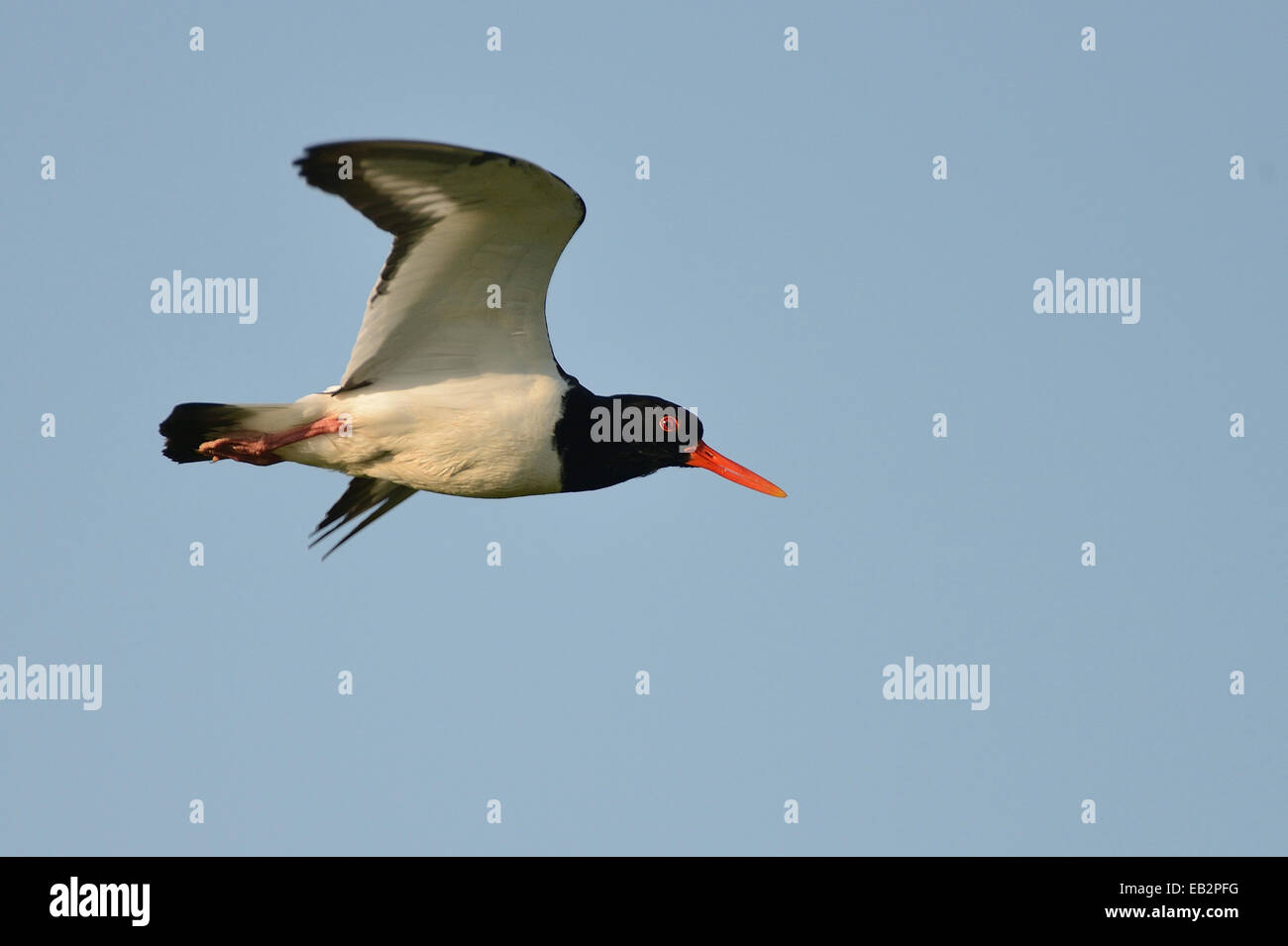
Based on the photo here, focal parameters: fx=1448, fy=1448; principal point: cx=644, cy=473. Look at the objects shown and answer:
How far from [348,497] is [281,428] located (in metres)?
1.49

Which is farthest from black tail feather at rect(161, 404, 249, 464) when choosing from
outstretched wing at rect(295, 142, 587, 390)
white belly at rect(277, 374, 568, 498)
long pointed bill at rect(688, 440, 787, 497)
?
long pointed bill at rect(688, 440, 787, 497)

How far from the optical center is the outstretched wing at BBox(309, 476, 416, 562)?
11.3 m

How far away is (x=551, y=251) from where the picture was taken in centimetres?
945

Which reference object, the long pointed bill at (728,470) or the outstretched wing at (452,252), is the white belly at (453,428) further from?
the long pointed bill at (728,470)

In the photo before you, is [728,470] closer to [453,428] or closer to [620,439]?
[620,439]

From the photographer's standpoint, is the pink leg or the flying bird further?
the pink leg

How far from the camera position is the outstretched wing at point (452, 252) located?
28.3ft

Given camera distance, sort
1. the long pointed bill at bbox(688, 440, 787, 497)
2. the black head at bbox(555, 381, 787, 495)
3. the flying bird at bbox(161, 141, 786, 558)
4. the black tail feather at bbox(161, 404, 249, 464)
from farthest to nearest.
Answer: the long pointed bill at bbox(688, 440, 787, 497) → the black head at bbox(555, 381, 787, 495) → the black tail feather at bbox(161, 404, 249, 464) → the flying bird at bbox(161, 141, 786, 558)

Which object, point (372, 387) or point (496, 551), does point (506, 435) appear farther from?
point (496, 551)

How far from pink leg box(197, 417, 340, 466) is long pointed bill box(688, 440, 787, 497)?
276cm

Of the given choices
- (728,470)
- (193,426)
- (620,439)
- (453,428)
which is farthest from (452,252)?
A: (728,470)

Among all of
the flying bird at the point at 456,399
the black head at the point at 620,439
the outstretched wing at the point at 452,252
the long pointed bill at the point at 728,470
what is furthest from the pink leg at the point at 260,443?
the long pointed bill at the point at 728,470

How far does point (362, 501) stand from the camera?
11352 millimetres

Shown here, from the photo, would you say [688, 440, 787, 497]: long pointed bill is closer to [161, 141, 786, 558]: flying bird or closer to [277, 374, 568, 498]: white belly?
[161, 141, 786, 558]: flying bird
